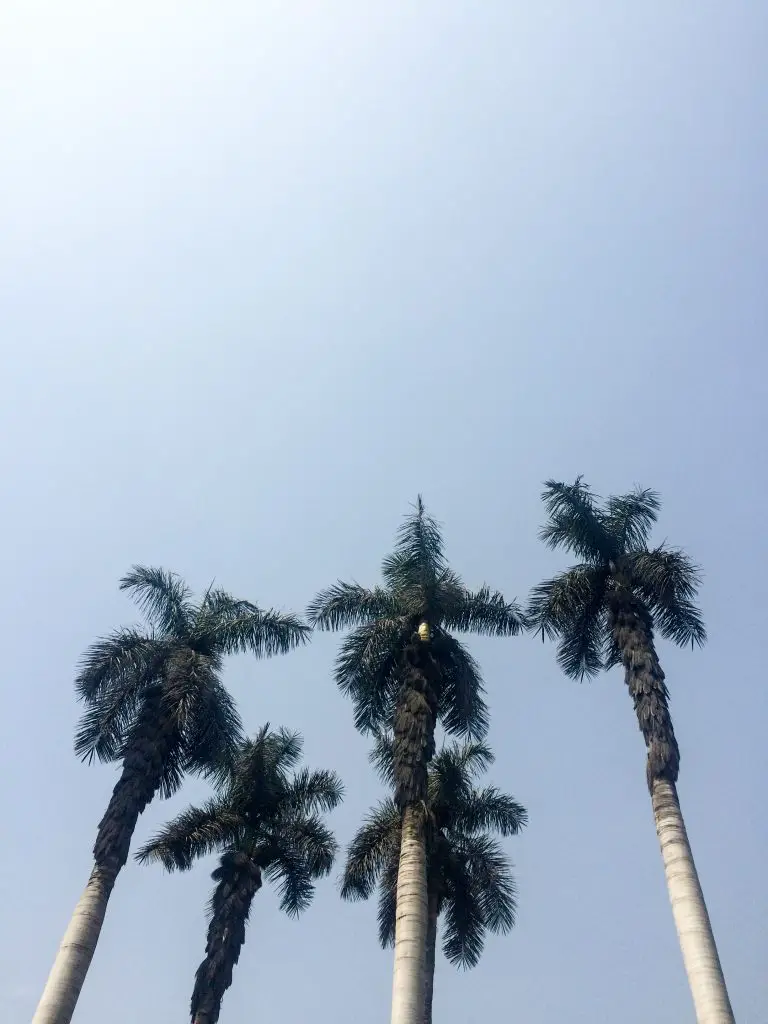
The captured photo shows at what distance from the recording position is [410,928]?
68.7ft

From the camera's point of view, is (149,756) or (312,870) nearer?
(149,756)

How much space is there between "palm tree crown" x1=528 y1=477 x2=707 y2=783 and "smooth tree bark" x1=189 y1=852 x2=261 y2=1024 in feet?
42.4

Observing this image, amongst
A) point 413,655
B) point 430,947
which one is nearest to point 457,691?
point 413,655

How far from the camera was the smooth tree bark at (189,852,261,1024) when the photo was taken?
2639cm

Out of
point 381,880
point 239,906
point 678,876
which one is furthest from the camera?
point 381,880

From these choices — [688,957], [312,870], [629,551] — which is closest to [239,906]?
[312,870]

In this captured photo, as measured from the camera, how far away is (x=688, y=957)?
19.2 meters

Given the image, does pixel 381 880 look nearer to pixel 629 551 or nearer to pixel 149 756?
pixel 149 756

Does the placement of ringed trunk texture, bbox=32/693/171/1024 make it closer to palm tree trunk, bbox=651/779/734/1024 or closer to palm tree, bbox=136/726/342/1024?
palm tree, bbox=136/726/342/1024

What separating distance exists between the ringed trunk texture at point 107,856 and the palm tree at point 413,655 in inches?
241

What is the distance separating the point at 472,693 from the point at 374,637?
12.0ft

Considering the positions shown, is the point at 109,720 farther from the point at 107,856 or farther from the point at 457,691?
the point at 457,691

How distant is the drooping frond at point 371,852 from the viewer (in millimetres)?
28688

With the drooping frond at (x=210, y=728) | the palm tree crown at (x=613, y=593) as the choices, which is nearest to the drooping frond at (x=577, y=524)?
the palm tree crown at (x=613, y=593)
